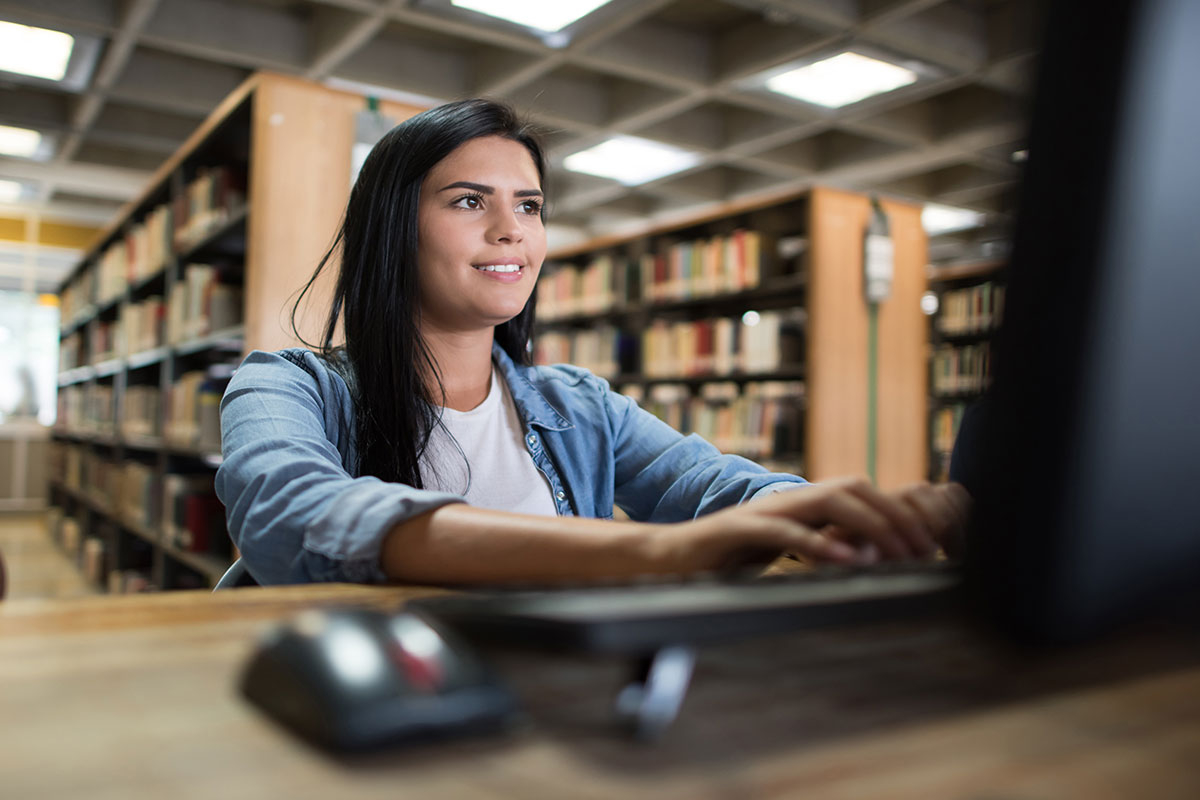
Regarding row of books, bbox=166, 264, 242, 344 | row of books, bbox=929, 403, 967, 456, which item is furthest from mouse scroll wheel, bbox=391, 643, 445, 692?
row of books, bbox=929, 403, 967, 456

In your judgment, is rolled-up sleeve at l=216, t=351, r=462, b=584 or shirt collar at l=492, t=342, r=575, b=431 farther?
shirt collar at l=492, t=342, r=575, b=431

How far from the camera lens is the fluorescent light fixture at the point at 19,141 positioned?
6004 millimetres

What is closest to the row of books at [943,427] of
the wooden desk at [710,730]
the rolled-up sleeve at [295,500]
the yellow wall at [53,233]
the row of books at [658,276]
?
the row of books at [658,276]

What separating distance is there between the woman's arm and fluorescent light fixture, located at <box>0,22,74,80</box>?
16.2 ft

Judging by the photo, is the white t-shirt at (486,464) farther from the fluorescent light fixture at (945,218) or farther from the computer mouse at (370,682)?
the fluorescent light fixture at (945,218)

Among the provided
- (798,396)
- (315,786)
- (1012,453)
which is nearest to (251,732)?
(315,786)

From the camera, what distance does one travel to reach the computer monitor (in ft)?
1.08

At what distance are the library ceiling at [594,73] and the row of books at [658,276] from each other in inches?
36.6

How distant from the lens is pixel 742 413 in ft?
14.5

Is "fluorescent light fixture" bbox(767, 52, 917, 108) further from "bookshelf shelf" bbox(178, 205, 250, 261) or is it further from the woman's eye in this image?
the woman's eye

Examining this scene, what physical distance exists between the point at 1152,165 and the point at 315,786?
36 centimetres

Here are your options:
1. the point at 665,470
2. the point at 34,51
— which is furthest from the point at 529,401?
the point at 34,51

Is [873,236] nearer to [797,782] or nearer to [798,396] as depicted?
[798,396]

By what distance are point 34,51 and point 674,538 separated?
18.0ft
